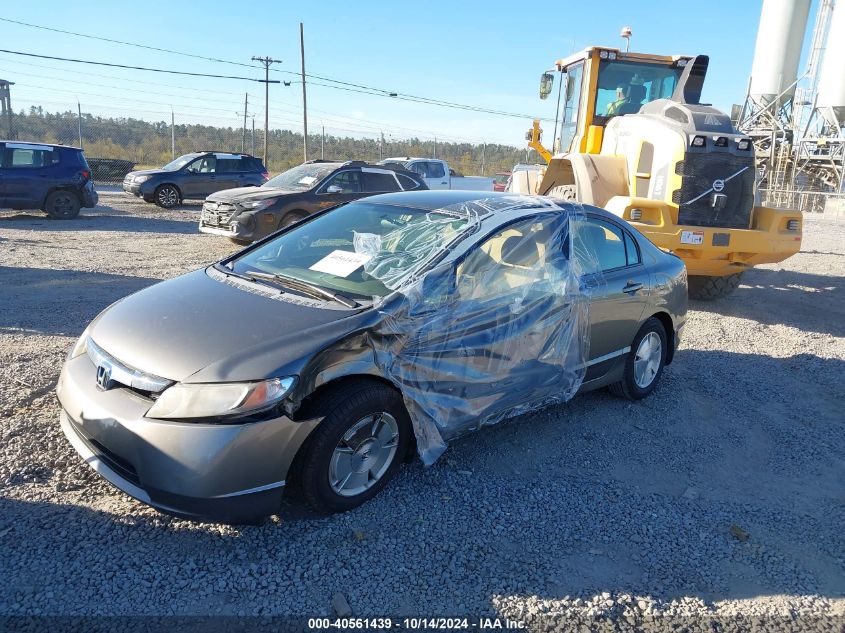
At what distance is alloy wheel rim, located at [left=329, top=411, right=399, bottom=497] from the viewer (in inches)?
120

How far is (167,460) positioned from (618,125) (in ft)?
24.7

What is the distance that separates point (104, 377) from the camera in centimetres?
296

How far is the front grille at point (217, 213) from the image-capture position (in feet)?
34.3

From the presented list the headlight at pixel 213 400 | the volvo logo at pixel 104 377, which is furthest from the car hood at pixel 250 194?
the headlight at pixel 213 400

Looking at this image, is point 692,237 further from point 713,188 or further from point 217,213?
point 217,213

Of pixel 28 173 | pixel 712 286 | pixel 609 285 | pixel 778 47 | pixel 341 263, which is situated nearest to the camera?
pixel 341 263

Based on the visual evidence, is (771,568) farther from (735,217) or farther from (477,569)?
(735,217)

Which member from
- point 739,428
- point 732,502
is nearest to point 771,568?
point 732,502

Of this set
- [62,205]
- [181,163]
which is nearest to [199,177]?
[181,163]

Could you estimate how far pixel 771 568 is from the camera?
303 centimetres

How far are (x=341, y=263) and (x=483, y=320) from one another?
0.90 meters

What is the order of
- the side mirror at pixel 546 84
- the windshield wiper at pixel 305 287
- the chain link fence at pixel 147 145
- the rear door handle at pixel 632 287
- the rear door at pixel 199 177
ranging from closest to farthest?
the windshield wiper at pixel 305 287, the rear door handle at pixel 632 287, the side mirror at pixel 546 84, the rear door at pixel 199 177, the chain link fence at pixel 147 145

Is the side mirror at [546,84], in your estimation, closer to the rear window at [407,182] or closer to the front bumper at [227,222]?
the rear window at [407,182]

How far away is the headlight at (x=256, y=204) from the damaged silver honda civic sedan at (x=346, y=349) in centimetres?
618
